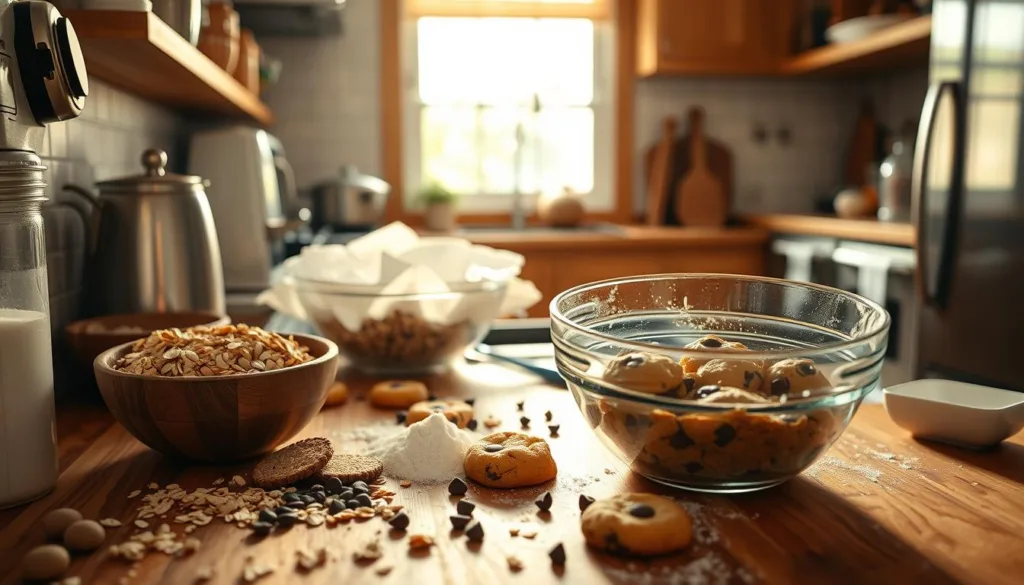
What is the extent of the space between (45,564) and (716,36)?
3.60 metres

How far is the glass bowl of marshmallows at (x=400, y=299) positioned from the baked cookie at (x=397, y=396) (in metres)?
0.17

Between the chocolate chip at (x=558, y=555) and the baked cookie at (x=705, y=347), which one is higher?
the baked cookie at (x=705, y=347)

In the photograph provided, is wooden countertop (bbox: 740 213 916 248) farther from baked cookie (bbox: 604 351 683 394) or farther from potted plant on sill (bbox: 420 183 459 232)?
baked cookie (bbox: 604 351 683 394)

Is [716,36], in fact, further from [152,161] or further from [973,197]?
[152,161]

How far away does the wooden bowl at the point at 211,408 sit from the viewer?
0.86 m

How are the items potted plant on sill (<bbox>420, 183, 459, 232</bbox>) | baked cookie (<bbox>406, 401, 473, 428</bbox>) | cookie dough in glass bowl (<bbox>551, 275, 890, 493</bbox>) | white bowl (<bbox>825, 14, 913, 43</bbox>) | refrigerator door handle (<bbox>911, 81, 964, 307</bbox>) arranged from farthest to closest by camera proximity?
potted plant on sill (<bbox>420, 183, 459, 232</bbox>)
white bowl (<bbox>825, 14, 913, 43</bbox>)
refrigerator door handle (<bbox>911, 81, 964, 307</bbox>)
baked cookie (<bbox>406, 401, 473, 428</bbox>)
cookie dough in glass bowl (<bbox>551, 275, 890, 493</bbox>)

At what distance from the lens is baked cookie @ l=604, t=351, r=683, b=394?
30.5 inches

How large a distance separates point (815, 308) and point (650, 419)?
302mm

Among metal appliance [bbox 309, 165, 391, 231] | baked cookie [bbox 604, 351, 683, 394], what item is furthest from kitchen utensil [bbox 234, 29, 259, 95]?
baked cookie [bbox 604, 351, 683, 394]

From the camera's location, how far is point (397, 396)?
1.17 metres

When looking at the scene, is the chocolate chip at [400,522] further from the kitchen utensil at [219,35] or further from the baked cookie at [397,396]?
the kitchen utensil at [219,35]

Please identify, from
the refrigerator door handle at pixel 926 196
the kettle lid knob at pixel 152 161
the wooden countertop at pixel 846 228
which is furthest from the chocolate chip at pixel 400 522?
the wooden countertop at pixel 846 228

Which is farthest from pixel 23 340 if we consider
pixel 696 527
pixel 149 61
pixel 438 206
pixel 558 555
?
pixel 438 206

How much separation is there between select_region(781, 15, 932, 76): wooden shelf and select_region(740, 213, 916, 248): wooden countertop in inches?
25.2
